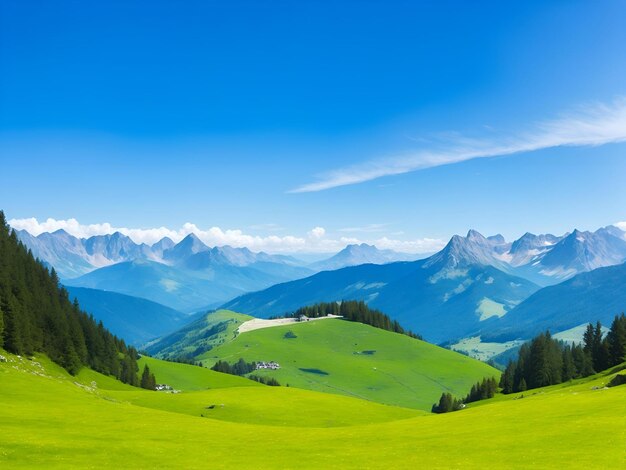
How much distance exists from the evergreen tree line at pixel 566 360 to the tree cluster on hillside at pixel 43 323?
410 ft

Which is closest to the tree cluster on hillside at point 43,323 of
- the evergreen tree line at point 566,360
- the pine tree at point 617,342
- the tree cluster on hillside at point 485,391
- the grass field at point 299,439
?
the grass field at point 299,439

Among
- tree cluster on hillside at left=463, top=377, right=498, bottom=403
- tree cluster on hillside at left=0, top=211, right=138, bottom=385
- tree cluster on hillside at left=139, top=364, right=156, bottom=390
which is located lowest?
tree cluster on hillside at left=139, top=364, right=156, bottom=390

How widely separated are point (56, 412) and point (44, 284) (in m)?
101

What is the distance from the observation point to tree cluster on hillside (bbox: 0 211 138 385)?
111062 millimetres

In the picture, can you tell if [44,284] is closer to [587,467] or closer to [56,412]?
[56,412]

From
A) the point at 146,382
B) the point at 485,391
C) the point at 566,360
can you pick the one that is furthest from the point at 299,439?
the point at 566,360

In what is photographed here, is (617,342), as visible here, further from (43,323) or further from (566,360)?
(43,323)

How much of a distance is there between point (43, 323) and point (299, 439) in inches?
3646

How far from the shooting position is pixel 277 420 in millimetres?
98438

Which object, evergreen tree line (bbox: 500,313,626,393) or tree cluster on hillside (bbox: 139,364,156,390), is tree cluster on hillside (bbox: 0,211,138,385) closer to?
tree cluster on hillside (bbox: 139,364,156,390)

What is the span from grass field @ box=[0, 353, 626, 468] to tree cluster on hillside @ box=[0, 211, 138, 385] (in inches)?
1344

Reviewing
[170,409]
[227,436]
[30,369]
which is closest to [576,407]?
[227,436]

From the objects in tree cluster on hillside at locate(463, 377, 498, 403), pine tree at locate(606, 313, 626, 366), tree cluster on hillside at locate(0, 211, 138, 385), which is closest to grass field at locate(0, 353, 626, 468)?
tree cluster on hillside at locate(0, 211, 138, 385)

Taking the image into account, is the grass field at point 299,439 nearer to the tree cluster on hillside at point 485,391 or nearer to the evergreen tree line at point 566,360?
the evergreen tree line at point 566,360
